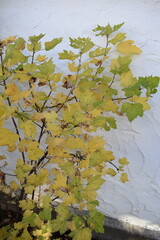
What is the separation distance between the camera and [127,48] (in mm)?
1337

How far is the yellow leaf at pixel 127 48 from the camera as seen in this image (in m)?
1.32

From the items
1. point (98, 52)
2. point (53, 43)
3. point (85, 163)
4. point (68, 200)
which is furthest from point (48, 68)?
point (68, 200)

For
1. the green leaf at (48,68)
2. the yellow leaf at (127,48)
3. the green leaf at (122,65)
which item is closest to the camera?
the green leaf at (48,68)

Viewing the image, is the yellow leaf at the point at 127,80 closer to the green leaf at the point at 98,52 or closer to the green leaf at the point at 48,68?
the green leaf at the point at 98,52

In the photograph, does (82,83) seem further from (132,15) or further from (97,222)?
(97,222)

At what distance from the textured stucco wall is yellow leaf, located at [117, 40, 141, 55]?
7 centimetres

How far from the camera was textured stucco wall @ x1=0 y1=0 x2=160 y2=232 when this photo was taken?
1392 millimetres

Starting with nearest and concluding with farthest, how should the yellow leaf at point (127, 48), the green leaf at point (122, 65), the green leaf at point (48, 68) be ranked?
1. the green leaf at point (48, 68)
2. the green leaf at point (122, 65)
3. the yellow leaf at point (127, 48)

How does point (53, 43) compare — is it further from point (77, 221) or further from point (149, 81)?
point (77, 221)

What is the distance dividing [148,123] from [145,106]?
0.36 metres

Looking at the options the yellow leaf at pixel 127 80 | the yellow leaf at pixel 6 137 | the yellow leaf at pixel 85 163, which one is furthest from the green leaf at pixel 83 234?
the yellow leaf at pixel 127 80

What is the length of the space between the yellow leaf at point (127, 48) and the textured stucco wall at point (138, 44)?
0.07m

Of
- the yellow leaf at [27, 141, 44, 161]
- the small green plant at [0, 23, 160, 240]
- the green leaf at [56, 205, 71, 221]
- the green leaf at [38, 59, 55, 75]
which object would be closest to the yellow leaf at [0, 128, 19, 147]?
the small green plant at [0, 23, 160, 240]

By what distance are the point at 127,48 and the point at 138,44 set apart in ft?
0.30
